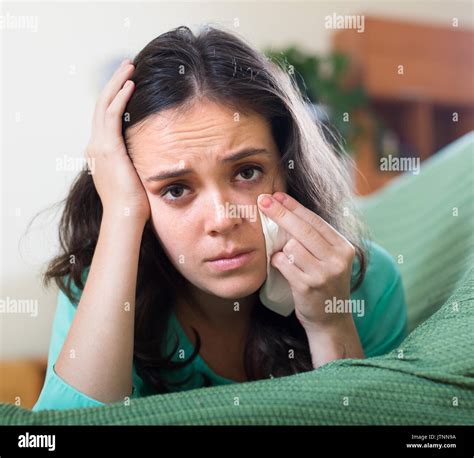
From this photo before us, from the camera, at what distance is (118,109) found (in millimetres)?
726

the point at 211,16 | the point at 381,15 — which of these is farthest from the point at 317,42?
the point at 211,16

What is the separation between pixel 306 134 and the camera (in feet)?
2.57

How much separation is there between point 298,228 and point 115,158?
0.72 feet

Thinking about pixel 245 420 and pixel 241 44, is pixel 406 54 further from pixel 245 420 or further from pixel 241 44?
pixel 245 420

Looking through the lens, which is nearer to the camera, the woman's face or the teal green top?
the woman's face

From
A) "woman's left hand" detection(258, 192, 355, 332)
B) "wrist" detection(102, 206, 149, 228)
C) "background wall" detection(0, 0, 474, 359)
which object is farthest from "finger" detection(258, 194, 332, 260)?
"background wall" detection(0, 0, 474, 359)

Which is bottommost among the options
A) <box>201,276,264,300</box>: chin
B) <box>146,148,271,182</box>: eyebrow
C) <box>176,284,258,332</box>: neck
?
<box>176,284,258,332</box>: neck

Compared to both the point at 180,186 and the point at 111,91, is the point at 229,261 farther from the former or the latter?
the point at 111,91

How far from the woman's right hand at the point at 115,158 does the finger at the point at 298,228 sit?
14cm

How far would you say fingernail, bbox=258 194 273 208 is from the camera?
72 cm

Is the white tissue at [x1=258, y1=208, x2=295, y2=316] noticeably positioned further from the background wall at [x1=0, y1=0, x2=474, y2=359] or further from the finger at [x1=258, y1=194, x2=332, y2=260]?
the background wall at [x1=0, y1=0, x2=474, y2=359]

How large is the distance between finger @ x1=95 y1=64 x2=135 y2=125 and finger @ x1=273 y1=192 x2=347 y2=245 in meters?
0.21

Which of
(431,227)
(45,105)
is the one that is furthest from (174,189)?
(431,227)
